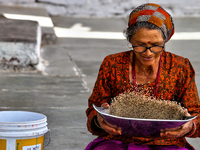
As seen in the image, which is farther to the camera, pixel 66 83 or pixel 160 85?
pixel 66 83

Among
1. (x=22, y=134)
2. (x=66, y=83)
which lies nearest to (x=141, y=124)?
(x=22, y=134)

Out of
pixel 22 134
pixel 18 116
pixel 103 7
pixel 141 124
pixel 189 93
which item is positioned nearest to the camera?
pixel 141 124

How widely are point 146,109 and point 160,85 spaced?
276 millimetres

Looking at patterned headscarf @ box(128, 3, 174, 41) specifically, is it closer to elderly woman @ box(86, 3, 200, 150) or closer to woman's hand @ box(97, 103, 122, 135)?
elderly woman @ box(86, 3, 200, 150)

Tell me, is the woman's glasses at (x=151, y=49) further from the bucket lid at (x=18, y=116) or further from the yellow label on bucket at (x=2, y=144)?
the yellow label on bucket at (x=2, y=144)

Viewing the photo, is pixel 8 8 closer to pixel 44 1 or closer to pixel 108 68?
pixel 44 1

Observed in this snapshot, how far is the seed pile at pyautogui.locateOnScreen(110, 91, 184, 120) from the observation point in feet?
6.12

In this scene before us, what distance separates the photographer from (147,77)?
85.4 inches

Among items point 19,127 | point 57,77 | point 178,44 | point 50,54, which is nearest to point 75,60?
point 50,54

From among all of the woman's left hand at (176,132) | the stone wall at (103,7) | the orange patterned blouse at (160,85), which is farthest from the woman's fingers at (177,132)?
the stone wall at (103,7)

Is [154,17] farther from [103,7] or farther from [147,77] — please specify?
[103,7]

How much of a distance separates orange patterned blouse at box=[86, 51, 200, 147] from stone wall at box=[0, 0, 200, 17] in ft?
23.8

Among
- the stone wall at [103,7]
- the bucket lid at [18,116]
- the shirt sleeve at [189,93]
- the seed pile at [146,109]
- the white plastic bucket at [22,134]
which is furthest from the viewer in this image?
the stone wall at [103,7]

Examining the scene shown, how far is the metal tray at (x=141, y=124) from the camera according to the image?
5.78 ft
